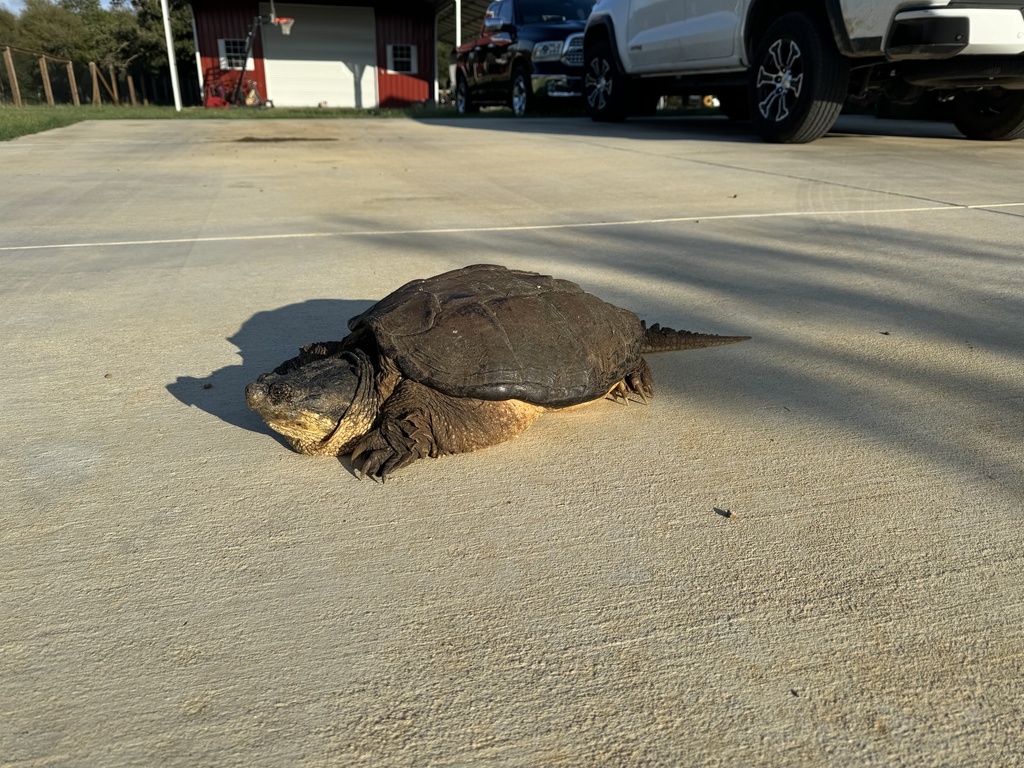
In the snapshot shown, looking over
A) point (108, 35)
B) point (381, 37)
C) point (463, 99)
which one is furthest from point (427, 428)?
point (108, 35)

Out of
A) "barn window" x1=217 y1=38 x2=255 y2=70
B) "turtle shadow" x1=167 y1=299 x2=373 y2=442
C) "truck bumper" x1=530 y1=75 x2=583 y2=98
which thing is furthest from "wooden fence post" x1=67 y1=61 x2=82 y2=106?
"turtle shadow" x1=167 y1=299 x2=373 y2=442

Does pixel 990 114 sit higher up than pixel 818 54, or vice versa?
pixel 818 54

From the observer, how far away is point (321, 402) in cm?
214

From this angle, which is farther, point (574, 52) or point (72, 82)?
point (72, 82)

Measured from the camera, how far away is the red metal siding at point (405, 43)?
2811cm

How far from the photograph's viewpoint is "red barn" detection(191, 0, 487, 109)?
26.9m

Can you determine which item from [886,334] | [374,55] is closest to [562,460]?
[886,334]

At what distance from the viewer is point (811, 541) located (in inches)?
71.7

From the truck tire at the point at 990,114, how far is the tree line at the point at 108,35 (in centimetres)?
3320

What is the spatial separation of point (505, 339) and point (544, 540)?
74 cm

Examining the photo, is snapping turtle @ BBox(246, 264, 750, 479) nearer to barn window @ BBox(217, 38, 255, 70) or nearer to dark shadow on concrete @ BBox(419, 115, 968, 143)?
dark shadow on concrete @ BBox(419, 115, 968, 143)

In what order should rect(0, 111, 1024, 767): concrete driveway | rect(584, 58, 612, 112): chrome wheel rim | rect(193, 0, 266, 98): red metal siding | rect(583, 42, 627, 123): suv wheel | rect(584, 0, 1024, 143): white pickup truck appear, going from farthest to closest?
rect(193, 0, 266, 98): red metal siding, rect(584, 58, 612, 112): chrome wheel rim, rect(583, 42, 627, 123): suv wheel, rect(584, 0, 1024, 143): white pickup truck, rect(0, 111, 1024, 767): concrete driveway

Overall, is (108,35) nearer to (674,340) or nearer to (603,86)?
(603,86)

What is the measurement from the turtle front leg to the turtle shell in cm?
5
